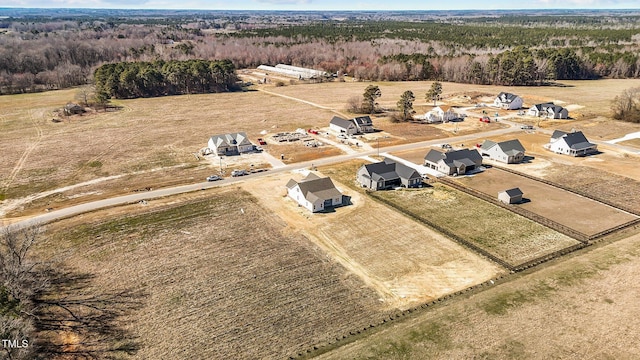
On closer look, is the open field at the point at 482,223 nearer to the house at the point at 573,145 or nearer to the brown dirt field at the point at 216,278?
the brown dirt field at the point at 216,278

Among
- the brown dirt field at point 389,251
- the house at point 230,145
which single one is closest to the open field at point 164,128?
the house at point 230,145

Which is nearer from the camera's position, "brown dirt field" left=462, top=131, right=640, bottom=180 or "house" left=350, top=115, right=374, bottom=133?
"brown dirt field" left=462, top=131, right=640, bottom=180

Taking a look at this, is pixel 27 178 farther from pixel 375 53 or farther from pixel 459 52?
pixel 459 52

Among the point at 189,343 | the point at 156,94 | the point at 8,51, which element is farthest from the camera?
the point at 8,51

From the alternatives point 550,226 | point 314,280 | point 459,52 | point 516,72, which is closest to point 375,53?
point 459,52

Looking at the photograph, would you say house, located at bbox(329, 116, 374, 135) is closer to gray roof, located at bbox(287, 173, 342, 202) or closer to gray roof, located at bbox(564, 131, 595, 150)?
gray roof, located at bbox(287, 173, 342, 202)

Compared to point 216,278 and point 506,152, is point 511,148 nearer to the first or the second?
point 506,152

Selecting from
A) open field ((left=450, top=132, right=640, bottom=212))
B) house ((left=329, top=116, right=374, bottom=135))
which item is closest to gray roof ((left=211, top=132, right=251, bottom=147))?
house ((left=329, top=116, right=374, bottom=135))
